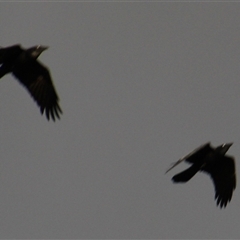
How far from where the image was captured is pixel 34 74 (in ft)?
63.1

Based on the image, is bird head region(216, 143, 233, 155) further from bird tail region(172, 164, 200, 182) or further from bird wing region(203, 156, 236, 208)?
bird tail region(172, 164, 200, 182)

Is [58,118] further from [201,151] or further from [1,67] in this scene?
[201,151]

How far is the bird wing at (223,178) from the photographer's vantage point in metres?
19.7

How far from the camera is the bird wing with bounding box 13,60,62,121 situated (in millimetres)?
19156

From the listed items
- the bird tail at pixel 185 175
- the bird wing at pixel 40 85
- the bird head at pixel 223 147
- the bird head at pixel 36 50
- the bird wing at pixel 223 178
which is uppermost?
the bird head at pixel 36 50

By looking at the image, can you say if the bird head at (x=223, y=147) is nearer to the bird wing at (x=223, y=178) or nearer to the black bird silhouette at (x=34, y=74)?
the bird wing at (x=223, y=178)

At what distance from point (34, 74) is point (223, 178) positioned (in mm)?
4182

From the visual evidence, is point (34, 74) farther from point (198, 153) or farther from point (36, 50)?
point (198, 153)

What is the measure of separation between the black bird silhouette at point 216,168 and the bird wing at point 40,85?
267 centimetres

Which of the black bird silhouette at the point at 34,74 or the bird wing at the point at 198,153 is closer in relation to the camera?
the black bird silhouette at the point at 34,74

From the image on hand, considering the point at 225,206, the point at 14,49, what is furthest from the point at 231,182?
the point at 14,49

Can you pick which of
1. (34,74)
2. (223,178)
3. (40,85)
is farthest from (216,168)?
(34,74)

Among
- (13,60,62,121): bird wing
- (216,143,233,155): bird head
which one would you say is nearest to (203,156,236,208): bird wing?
(216,143,233,155): bird head

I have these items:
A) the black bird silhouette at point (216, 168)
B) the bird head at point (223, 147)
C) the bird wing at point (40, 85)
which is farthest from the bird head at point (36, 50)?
the bird head at point (223, 147)
